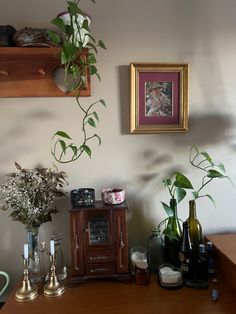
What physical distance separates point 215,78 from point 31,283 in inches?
52.6

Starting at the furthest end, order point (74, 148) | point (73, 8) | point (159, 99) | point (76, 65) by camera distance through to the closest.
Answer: point (159, 99) → point (74, 148) → point (76, 65) → point (73, 8)

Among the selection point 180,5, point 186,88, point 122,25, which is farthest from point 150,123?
point 180,5

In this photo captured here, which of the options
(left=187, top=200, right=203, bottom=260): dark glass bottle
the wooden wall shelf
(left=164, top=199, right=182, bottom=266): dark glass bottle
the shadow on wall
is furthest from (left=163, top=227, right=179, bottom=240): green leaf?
the wooden wall shelf

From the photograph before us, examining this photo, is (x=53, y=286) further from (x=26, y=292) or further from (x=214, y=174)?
(x=214, y=174)

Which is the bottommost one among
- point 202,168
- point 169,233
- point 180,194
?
point 169,233

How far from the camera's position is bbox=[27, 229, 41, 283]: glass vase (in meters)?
1.19

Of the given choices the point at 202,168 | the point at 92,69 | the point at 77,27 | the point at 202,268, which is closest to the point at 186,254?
the point at 202,268

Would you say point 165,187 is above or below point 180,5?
below

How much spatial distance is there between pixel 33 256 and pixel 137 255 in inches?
19.0

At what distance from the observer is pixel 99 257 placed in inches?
45.6

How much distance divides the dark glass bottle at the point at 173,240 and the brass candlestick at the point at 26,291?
62 centimetres

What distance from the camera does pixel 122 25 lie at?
4.26ft

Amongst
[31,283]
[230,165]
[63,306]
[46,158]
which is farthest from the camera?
[230,165]

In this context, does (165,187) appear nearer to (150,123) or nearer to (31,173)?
(150,123)
